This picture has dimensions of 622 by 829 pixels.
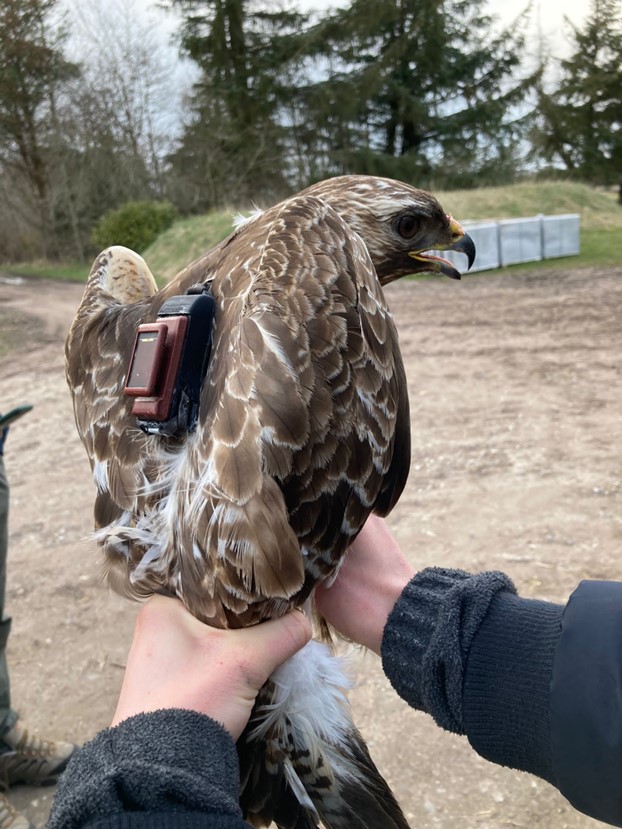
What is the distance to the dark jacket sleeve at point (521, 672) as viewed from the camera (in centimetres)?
156

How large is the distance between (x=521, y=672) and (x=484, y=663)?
11 cm

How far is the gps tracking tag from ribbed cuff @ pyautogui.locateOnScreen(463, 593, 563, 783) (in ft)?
3.56

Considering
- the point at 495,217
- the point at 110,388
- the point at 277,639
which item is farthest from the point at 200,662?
the point at 495,217

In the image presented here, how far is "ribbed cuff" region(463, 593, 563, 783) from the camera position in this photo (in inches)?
70.4

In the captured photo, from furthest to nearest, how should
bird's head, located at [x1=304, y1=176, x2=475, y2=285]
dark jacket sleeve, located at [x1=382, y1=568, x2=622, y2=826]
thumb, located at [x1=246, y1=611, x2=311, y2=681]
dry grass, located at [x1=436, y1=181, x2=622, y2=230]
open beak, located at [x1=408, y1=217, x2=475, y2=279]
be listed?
dry grass, located at [x1=436, y1=181, x2=622, y2=230], open beak, located at [x1=408, y1=217, x2=475, y2=279], bird's head, located at [x1=304, y1=176, x2=475, y2=285], thumb, located at [x1=246, y1=611, x2=311, y2=681], dark jacket sleeve, located at [x1=382, y1=568, x2=622, y2=826]

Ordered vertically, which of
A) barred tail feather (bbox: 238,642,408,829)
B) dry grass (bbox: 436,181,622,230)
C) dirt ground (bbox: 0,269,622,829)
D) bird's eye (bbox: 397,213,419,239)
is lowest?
dirt ground (bbox: 0,269,622,829)

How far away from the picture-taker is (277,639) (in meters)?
1.77

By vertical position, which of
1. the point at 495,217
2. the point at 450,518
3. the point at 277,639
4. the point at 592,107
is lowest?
the point at 450,518

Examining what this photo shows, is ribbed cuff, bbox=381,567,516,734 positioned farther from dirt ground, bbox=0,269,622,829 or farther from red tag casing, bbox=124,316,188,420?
red tag casing, bbox=124,316,188,420

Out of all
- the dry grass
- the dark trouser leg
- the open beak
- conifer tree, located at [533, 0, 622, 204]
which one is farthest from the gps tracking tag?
conifer tree, located at [533, 0, 622, 204]

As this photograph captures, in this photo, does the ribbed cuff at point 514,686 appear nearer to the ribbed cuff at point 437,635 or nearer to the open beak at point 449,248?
the ribbed cuff at point 437,635

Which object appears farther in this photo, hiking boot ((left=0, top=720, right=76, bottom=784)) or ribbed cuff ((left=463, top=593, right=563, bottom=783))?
hiking boot ((left=0, top=720, right=76, bottom=784))

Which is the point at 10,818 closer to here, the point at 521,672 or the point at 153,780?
the point at 153,780

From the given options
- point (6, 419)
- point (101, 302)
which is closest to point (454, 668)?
point (101, 302)
